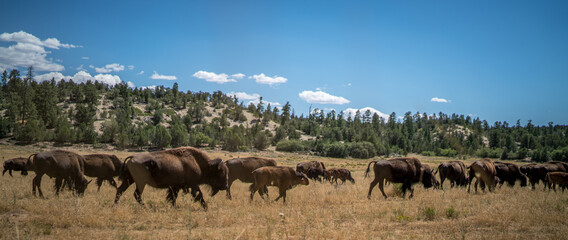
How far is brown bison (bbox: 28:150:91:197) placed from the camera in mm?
11570

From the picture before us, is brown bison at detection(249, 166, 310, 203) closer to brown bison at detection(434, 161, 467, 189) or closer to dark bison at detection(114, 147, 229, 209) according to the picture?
dark bison at detection(114, 147, 229, 209)

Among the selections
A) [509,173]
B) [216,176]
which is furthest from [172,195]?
[509,173]

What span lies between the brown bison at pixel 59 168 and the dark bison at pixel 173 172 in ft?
11.8

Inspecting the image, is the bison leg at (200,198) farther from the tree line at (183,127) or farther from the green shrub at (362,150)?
the green shrub at (362,150)

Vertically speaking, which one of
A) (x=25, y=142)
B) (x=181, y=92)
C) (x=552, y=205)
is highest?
(x=181, y=92)

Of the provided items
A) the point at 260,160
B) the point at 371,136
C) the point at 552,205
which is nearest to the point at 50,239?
the point at 260,160

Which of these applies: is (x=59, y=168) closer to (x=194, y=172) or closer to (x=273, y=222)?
(x=194, y=172)

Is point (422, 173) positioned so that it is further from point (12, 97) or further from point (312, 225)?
point (12, 97)

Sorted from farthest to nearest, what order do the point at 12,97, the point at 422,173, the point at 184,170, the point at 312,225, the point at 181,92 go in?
the point at 181,92, the point at 12,97, the point at 422,173, the point at 184,170, the point at 312,225

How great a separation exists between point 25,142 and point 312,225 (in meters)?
84.6

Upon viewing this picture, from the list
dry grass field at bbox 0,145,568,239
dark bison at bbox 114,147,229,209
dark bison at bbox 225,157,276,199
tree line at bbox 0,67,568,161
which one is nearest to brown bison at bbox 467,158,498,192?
dry grass field at bbox 0,145,568,239

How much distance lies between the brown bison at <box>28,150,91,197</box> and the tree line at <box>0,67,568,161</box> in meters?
71.6

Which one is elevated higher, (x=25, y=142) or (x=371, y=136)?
(x=371, y=136)

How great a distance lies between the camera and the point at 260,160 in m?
15.9
